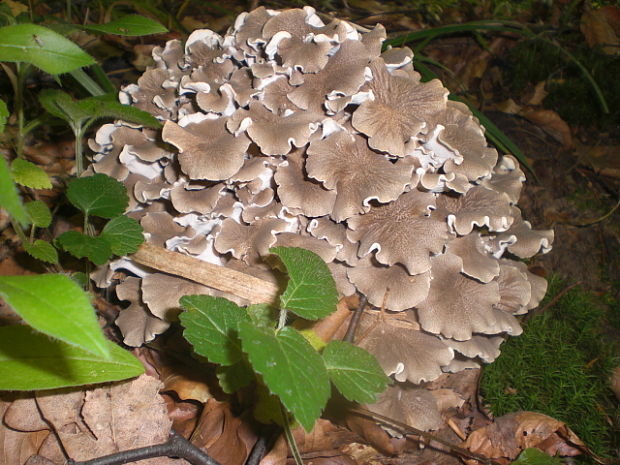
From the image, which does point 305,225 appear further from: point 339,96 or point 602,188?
point 602,188

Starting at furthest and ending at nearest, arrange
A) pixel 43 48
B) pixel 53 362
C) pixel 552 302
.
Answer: pixel 552 302 → pixel 53 362 → pixel 43 48

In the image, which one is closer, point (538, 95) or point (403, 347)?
point (403, 347)

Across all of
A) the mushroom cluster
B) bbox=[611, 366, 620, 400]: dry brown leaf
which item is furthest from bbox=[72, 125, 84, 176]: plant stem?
bbox=[611, 366, 620, 400]: dry brown leaf

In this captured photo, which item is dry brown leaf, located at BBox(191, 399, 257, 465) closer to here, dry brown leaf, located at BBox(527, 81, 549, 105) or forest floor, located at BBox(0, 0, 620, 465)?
forest floor, located at BBox(0, 0, 620, 465)

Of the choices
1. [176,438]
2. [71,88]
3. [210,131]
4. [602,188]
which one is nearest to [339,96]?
[210,131]

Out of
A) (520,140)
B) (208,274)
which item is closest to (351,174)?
(208,274)

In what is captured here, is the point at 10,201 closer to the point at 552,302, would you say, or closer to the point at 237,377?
the point at 237,377

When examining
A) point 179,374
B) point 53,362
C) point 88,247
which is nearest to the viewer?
point 53,362
